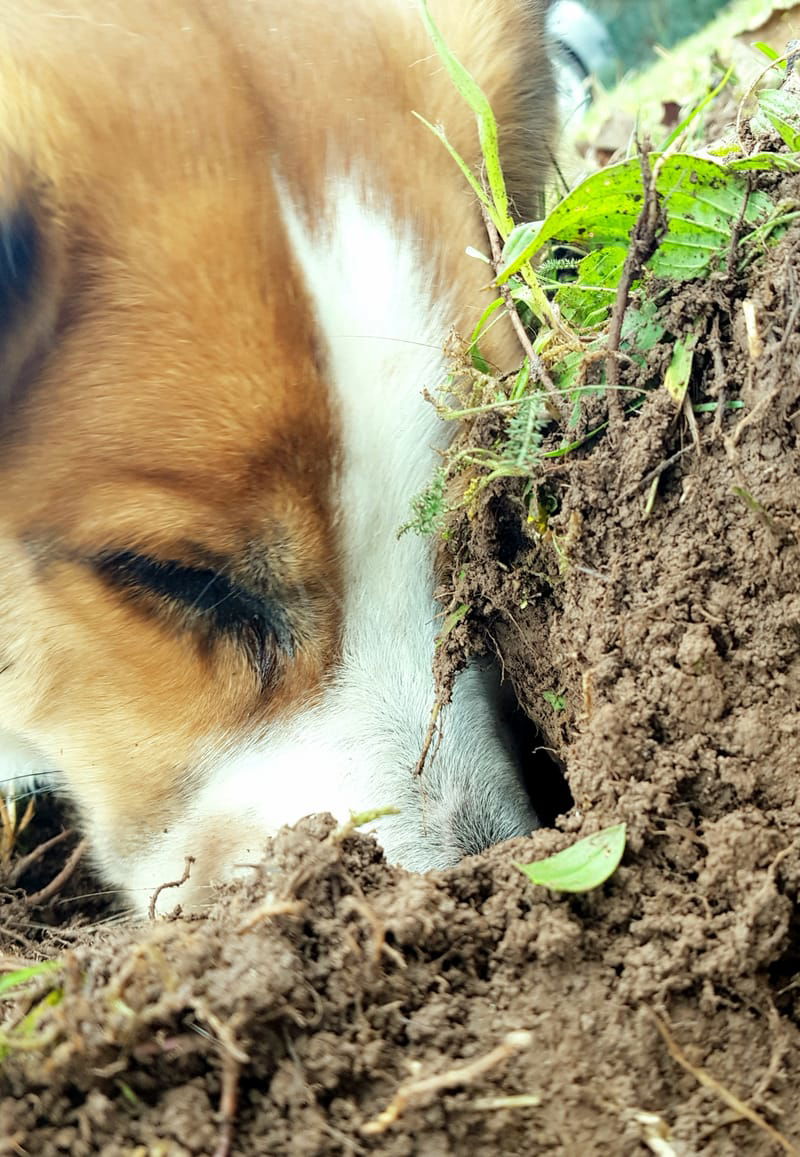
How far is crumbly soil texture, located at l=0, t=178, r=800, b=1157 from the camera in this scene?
0.80 metres

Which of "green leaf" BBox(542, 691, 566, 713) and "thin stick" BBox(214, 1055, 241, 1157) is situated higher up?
"thin stick" BBox(214, 1055, 241, 1157)

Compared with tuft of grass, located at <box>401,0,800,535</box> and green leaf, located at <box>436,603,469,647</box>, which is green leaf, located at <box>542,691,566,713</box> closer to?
green leaf, located at <box>436,603,469,647</box>

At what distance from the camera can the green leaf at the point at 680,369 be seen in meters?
1.12

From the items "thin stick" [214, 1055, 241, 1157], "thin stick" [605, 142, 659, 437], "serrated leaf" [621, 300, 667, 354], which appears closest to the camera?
"thin stick" [214, 1055, 241, 1157]

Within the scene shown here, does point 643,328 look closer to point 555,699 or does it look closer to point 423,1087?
point 555,699

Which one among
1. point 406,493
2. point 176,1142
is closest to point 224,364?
point 406,493

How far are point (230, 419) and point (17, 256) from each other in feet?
1.36

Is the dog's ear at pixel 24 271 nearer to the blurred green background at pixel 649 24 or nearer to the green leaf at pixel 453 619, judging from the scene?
the green leaf at pixel 453 619

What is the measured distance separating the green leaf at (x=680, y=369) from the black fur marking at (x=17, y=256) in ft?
3.21

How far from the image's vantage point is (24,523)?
5.18 ft

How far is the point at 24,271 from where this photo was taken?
149cm

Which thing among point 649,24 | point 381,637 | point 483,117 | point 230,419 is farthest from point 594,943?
point 649,24

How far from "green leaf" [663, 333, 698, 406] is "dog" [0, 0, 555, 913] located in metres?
0.48

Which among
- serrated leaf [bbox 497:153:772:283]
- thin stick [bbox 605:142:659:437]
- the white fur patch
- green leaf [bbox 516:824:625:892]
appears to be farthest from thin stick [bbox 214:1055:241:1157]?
serrated leaf [bbox 497:153:772:283]
